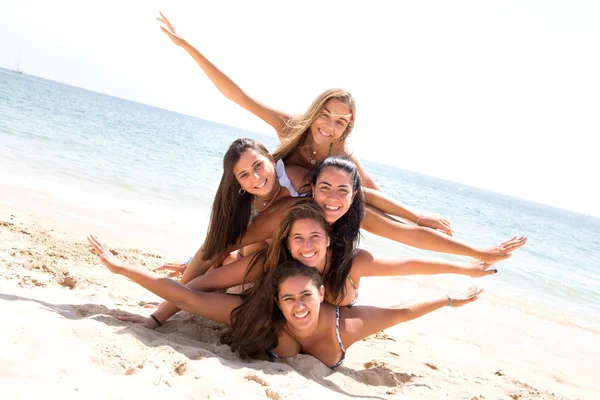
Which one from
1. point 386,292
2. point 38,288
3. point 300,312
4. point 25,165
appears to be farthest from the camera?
point 25,165

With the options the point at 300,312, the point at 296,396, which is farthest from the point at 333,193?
the point at 296,396

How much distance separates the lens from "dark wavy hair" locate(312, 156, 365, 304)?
394 centimetres

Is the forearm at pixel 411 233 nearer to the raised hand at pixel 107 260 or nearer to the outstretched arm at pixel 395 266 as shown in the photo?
the outstretched arm at pixel 395 266

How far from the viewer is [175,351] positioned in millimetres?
3203

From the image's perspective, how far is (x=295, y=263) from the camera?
12.0 feet

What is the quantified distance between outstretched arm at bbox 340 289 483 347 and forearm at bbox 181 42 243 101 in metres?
2.31

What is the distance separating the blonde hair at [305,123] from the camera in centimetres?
441

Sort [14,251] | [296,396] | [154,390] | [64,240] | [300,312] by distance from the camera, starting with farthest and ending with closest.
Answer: [64,240] → [14,251] → [300,312] → [296,396] → [154,390]

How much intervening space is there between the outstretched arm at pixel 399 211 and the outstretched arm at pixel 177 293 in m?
1.58

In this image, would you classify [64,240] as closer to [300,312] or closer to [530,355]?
[300,312]

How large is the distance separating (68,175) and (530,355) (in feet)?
28.8

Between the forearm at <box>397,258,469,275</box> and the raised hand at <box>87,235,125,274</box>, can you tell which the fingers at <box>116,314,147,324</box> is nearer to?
the raised hand at <box>87,235,125,274</box>

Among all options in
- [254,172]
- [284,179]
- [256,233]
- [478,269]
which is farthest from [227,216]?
[478,269]

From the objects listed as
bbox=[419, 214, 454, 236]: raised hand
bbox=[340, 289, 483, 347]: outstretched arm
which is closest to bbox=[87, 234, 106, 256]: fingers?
bbox=[340, 289, 483, 347]: outstretched arm
